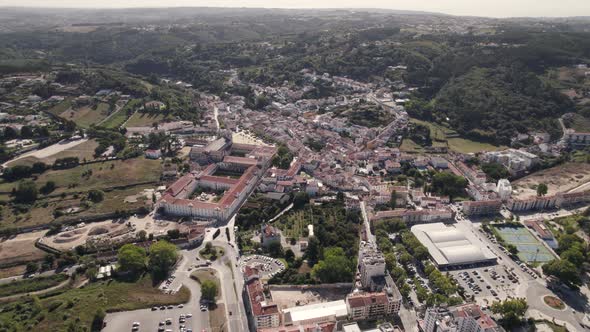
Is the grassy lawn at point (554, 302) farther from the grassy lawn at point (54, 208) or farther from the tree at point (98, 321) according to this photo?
the grassy lawn at point (54, 208)

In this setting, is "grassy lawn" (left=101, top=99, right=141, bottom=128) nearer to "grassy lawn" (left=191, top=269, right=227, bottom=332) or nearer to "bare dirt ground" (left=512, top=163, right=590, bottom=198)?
"grassy lawn" (left=191, top=269, right=227, bottom=332)

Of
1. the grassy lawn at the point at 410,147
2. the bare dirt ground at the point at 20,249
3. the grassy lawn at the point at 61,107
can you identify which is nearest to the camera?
the bare dirt ground at the point at 20,249

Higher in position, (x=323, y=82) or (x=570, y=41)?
(x=570, y=41)

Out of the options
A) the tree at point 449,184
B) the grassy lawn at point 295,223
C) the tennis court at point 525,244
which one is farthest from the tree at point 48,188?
the tennis court at point 525,244

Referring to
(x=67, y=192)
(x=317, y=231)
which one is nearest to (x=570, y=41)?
(x=317, y=231)

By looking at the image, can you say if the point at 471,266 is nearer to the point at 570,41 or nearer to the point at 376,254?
the point at 376,254

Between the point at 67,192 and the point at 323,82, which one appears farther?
the point at 323,82
